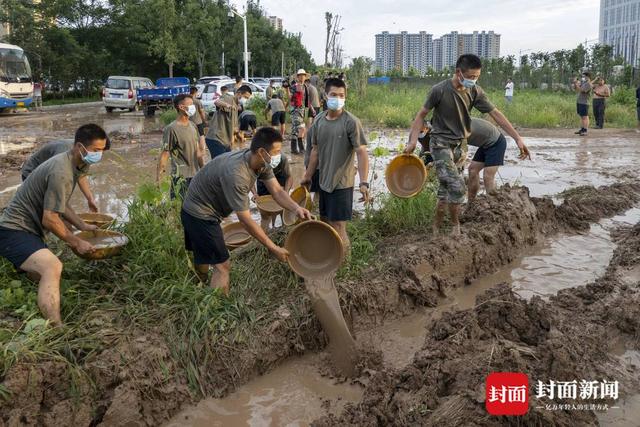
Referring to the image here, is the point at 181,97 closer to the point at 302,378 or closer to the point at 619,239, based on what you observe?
the point at 302,378

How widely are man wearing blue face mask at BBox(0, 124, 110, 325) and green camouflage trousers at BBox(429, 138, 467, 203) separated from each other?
3363mm

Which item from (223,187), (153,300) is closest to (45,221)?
(153,300)

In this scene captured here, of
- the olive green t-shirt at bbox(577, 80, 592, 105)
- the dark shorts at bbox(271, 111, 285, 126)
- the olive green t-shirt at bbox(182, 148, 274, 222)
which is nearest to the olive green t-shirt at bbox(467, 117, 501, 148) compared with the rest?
the olive green t-shirt at bbox(182, 148, 274, 222)

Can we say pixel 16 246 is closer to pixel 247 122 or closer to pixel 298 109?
pixel 247 122

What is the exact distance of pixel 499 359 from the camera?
317cm

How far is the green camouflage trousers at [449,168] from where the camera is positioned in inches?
223

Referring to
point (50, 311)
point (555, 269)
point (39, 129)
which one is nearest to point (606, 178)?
point (555, 269)

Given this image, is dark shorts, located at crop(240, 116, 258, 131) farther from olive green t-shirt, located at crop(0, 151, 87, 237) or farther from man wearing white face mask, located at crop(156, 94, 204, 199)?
olive green t-shirt, located at crop(0, 151, 87, 237)

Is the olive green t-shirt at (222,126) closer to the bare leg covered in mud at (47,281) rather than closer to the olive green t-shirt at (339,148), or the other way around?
the olive green t-shirt at (339,148)

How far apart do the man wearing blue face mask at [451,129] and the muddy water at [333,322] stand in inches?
75.4

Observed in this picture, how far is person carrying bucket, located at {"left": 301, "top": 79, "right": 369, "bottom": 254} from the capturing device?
5125 millimetres

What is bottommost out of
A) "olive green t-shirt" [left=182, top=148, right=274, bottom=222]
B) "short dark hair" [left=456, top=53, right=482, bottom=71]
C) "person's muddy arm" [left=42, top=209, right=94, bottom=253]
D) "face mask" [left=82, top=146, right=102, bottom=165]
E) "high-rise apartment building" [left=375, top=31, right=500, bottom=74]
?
"person's muddy arm" [left=42, top=209, right=94, bottom=253]

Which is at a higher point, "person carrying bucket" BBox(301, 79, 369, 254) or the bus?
the bus

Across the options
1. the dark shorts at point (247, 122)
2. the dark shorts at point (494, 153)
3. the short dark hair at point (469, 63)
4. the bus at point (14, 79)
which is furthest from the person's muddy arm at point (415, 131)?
the bus at point (14, 79)
